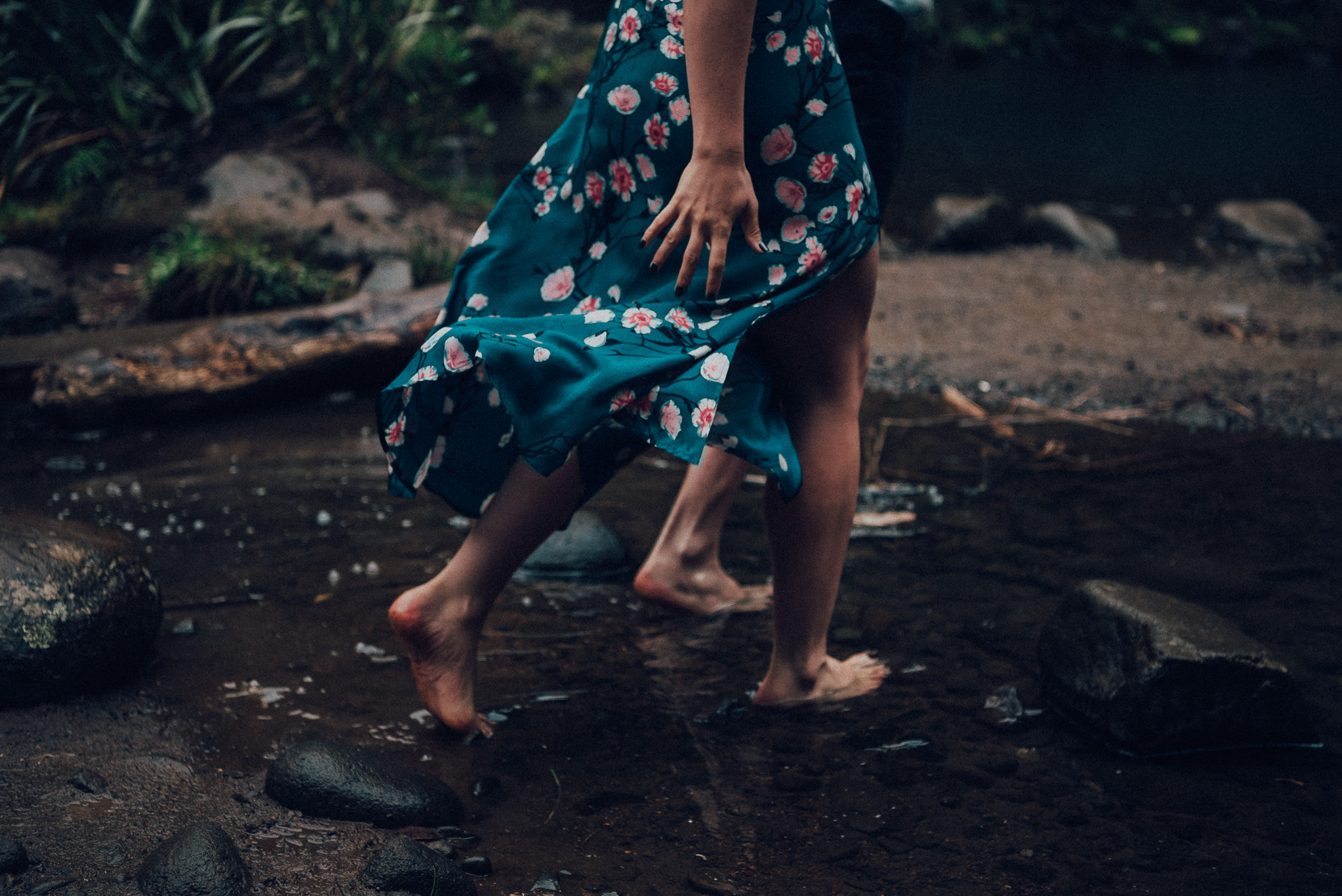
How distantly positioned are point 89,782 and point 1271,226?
699cm

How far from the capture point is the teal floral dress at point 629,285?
5.11ft

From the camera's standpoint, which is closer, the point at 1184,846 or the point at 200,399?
the point at 1184,846

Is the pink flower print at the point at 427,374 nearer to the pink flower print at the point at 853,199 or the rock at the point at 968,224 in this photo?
the pink flower print at the point at 853,199

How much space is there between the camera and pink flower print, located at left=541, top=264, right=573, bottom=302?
5.83 ft

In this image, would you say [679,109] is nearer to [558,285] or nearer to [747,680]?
[558,285]

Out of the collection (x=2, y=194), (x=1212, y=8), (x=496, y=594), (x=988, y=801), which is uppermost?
(x=1212, y=8)

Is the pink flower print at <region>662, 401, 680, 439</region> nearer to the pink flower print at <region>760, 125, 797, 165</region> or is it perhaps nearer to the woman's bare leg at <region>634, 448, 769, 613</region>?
the pink flower print at <region>760, 125, 797, 165</region>

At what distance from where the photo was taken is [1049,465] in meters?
3.16

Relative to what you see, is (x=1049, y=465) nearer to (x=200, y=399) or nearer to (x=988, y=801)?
(x=988, y=801)

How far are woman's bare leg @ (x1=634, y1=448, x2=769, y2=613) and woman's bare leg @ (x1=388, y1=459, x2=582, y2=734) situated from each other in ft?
1.87

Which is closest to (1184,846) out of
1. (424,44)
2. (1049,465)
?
(1049,465)

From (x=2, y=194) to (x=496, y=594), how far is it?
3924 mm

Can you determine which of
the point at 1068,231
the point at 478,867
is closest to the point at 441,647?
the point at 478,867

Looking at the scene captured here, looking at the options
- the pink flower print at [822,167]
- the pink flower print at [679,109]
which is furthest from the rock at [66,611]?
A: the pink flower print at [822,167]
